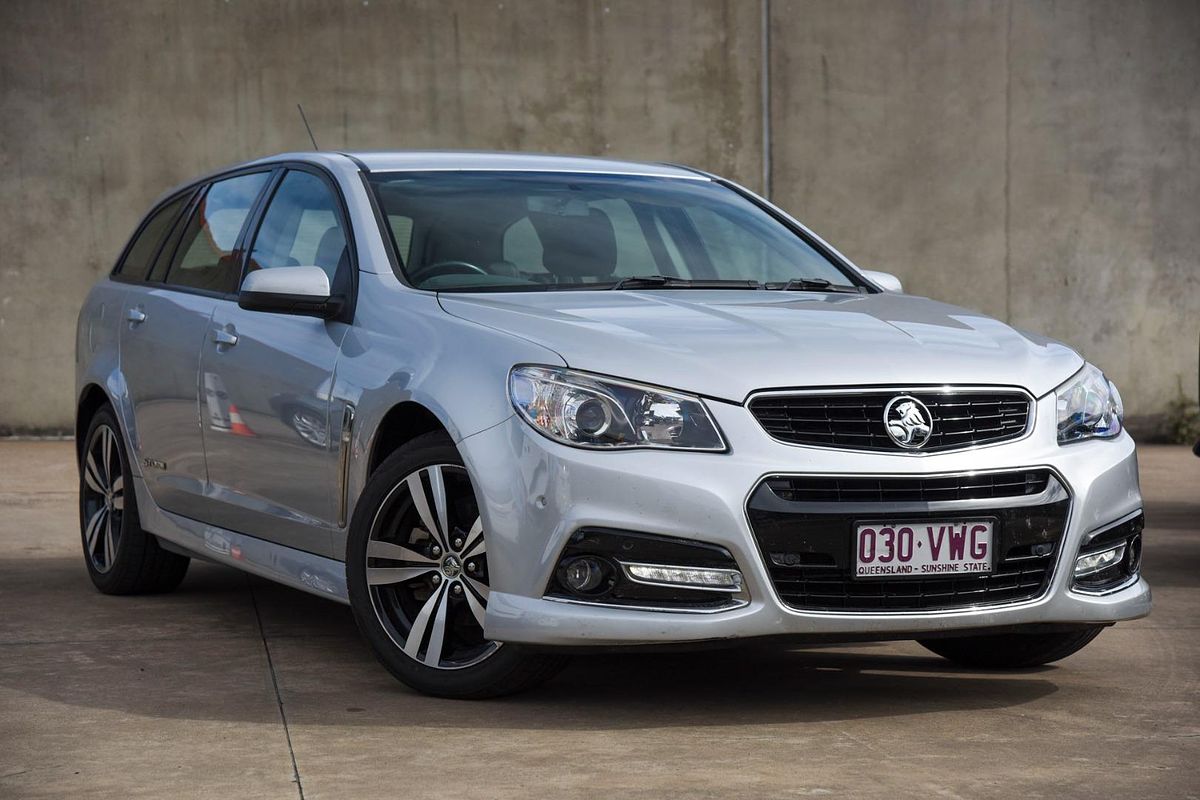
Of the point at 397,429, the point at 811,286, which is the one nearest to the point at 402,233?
the point at 397,429

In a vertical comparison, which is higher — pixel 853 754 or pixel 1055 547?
pixel 1055 547

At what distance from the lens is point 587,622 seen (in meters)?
4.46

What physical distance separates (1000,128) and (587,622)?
1070cm

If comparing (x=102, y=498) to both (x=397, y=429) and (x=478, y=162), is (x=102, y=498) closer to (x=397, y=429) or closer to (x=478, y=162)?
(x=478, y=162)

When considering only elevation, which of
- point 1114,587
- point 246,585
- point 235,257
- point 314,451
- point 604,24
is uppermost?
point 604,24

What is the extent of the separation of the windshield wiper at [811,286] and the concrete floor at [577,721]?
111 cm

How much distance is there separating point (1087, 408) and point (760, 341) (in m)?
0.95

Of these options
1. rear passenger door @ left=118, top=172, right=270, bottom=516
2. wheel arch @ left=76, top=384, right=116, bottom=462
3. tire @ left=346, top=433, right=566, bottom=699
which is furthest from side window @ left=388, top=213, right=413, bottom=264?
wheel arch @ left=76, top=384, right=116, bottom=462

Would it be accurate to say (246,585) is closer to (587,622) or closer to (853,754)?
(587,622)

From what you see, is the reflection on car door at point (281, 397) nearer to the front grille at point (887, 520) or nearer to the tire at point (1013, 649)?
the front grille at point (887, 520)

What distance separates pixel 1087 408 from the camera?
195 inches

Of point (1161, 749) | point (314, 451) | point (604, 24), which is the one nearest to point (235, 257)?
point (314, 451)

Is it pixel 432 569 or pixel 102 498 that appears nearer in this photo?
pixel 432 569

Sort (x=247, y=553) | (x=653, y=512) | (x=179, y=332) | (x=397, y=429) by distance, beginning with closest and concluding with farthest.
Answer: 1. (x=653, y=512)
2. (x=397, y=429)
3. (x=247, y=553)
4. (x=179, y=332)
